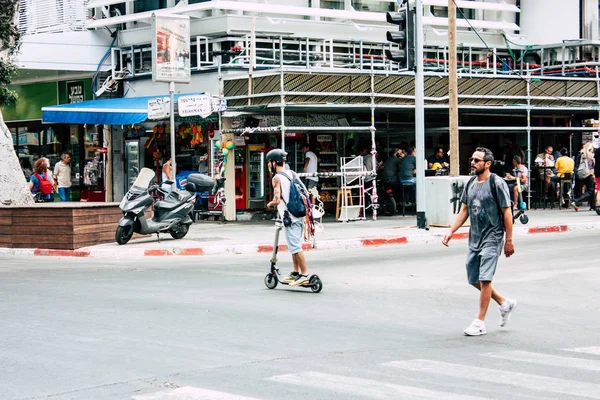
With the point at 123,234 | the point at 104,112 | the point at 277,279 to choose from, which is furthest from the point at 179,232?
the point at 277,279

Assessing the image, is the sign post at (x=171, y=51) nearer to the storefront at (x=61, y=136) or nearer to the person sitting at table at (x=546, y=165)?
the storefront at (x=61, y=136)

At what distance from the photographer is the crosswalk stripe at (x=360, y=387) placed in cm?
690

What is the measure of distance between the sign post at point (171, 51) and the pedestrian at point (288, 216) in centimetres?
763

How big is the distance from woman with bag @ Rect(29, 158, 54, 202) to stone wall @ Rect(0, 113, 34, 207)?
7.83ft

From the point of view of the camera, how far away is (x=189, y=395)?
6.96 metres

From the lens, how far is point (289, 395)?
6.95 m

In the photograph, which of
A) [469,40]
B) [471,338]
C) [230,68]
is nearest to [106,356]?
[471,338]

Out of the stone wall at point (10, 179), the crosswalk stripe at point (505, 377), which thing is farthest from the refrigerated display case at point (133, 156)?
the crosswalk stripe at point (505, 377)

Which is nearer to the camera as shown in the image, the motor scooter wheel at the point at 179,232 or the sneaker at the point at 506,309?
the sneaker at the point at 506,309

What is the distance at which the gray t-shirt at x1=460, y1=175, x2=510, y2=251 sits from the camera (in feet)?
31.7

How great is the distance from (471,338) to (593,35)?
25.6 meters

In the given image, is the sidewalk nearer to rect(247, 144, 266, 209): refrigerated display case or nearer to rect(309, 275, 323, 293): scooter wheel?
rect(247, 144, 266, 209): refrigerated display case

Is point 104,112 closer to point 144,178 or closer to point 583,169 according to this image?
point 144,178

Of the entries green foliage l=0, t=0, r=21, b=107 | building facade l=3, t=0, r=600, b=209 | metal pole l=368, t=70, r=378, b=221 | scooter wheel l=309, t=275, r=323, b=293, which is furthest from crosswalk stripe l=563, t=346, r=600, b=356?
green foliage l=0, t=0, r=21, b=107
